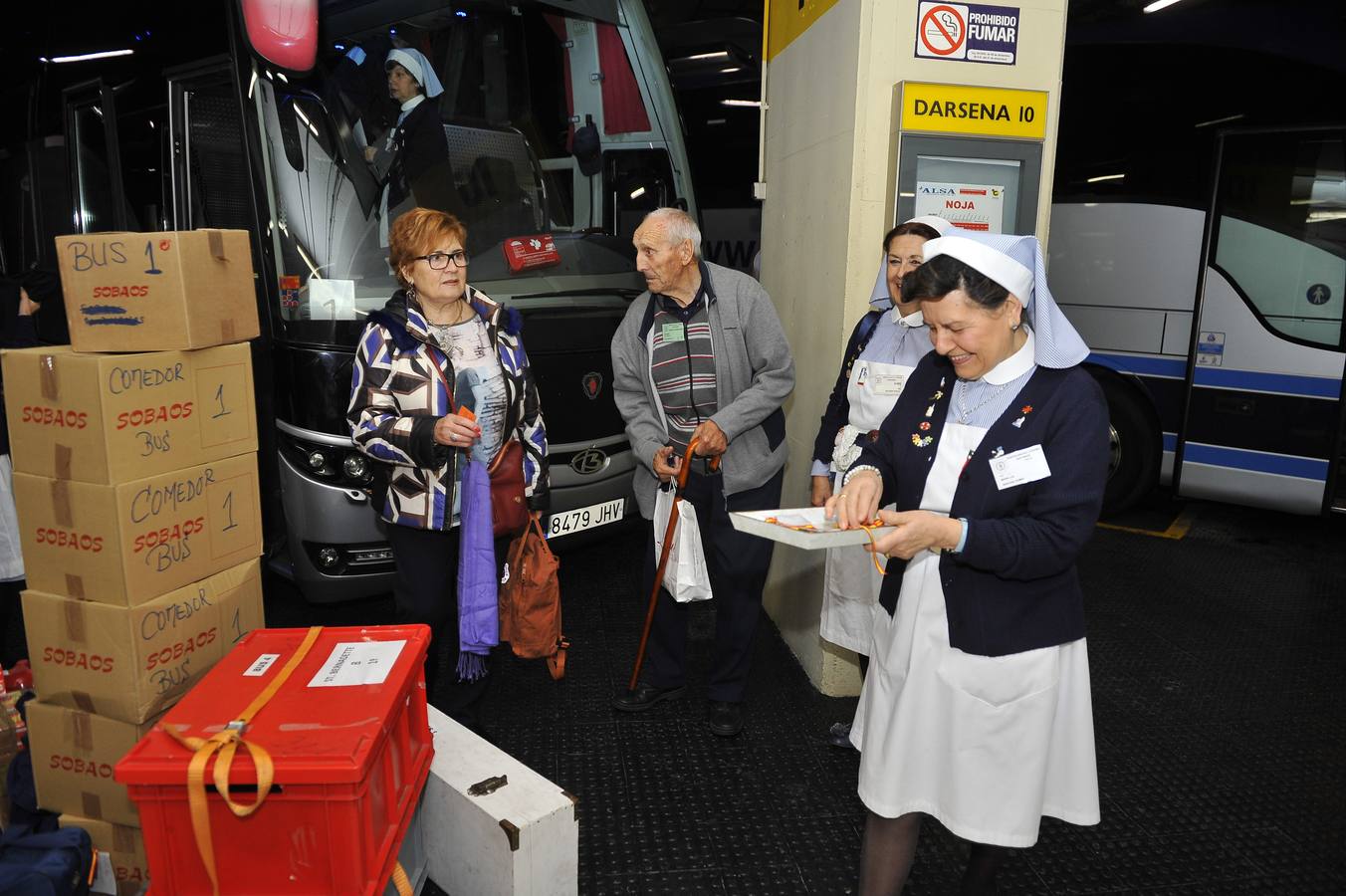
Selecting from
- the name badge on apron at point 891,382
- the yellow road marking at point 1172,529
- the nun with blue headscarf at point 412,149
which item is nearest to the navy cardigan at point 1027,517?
the name badge on apron at point 891,382

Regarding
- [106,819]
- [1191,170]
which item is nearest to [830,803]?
[106,819]

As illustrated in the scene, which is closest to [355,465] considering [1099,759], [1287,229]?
[1099,759]

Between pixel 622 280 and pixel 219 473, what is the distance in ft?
7.90

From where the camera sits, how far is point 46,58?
456cm

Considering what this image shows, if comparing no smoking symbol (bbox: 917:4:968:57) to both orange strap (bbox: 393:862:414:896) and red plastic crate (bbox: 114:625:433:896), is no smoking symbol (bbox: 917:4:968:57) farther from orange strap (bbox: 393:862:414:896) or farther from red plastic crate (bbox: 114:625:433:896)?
orange strap (bbox: 393:862:414:896)

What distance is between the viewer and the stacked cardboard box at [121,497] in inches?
82.0

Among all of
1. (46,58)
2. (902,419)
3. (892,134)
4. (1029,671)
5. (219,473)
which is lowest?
(1029,671)

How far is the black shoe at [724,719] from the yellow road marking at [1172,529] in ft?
12.1

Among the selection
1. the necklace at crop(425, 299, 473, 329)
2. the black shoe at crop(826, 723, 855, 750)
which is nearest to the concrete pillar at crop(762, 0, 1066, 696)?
the black shoe at crop(826, 723, 855, 750)

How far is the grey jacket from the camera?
2984mm

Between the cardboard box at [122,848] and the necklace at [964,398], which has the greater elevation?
the necklace at [964,398]

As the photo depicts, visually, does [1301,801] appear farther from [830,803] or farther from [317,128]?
[317,128]

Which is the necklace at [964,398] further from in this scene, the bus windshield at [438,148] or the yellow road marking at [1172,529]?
the yellow road marking at [1172,529]

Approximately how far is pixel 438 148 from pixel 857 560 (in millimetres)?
2557
